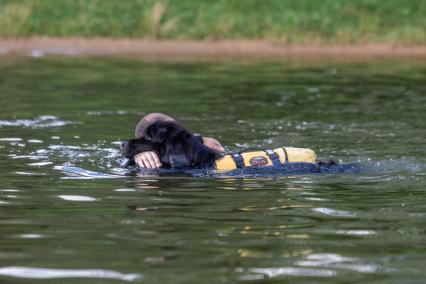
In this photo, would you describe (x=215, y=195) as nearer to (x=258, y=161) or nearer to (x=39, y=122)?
(x=258, y=161)

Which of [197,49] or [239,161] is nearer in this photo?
[239,161]

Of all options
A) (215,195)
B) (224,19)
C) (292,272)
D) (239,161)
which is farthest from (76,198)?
(224,19)

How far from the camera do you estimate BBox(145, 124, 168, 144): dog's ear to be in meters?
9.08

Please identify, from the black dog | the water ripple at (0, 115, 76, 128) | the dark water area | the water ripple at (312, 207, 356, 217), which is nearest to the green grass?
the dark water area

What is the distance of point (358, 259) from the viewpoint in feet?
19.2

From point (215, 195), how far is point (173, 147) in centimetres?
113

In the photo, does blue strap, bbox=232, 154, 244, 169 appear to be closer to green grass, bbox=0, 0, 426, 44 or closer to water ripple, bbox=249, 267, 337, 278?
water ripple, bbox=249, 267, 337, 278

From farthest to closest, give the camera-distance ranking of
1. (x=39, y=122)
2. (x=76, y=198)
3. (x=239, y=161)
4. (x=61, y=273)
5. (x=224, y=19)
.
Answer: (x=224, y=19)
(x=39, y=122)
(x=239, y=161)
(x=76, y=198)
(x=61, y=273)

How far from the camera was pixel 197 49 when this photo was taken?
998 inches

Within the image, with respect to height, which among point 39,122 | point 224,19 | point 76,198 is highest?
point 224,19

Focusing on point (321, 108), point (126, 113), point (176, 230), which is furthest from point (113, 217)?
point (321, 108)

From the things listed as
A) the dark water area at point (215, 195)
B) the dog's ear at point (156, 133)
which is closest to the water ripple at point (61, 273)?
the dark water area at point (215, 195)

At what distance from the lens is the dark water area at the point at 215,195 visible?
5.71 metres

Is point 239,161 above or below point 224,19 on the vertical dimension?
below
